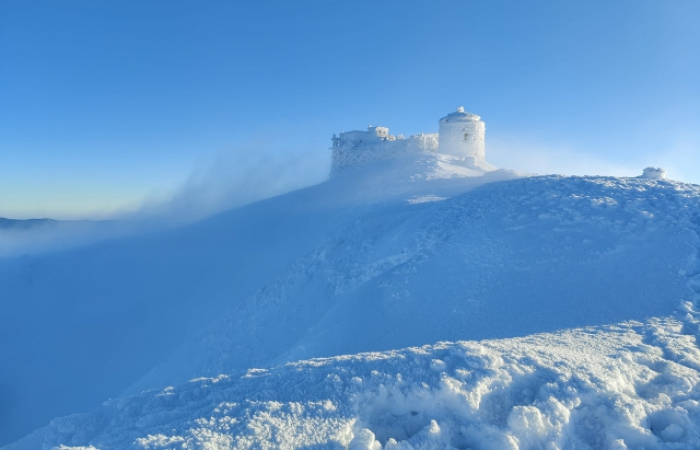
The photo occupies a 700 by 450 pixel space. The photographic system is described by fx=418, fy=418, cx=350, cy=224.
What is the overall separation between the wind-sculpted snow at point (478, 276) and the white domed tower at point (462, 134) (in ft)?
54.6

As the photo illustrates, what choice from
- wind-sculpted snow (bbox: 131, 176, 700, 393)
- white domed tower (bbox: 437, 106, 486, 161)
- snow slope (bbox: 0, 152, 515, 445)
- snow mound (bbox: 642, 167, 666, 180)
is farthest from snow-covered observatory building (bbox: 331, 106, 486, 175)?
wind-sculpted snow (bbox: 131, 176, 700, 393)

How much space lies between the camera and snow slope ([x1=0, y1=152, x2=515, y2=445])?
69.4 ft

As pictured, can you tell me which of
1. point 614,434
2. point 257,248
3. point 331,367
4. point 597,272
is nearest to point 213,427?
point 331,367

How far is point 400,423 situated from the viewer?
6090 mm

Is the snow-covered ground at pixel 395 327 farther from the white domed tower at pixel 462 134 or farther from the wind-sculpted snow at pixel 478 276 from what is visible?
the white domed tower at pixel 462 134

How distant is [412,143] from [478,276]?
2571 cm

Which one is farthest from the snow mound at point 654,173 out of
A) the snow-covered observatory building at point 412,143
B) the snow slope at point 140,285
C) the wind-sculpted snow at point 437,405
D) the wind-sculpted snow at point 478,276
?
the snow-covered observatory building at point 412,143

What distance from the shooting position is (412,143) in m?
36.3

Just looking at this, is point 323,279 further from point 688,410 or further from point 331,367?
point 688,410

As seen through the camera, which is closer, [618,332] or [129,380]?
[618,332]

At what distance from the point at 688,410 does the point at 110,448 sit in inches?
314

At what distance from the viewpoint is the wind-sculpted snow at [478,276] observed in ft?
34.1

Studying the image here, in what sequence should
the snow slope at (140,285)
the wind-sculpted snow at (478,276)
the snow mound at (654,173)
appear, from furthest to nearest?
the snow slope at (140,285) < the snow mound at (654,173) < the wind-sculpted snow at (478,276)

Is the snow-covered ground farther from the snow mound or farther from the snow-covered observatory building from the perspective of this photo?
the snow-covered observatory building
